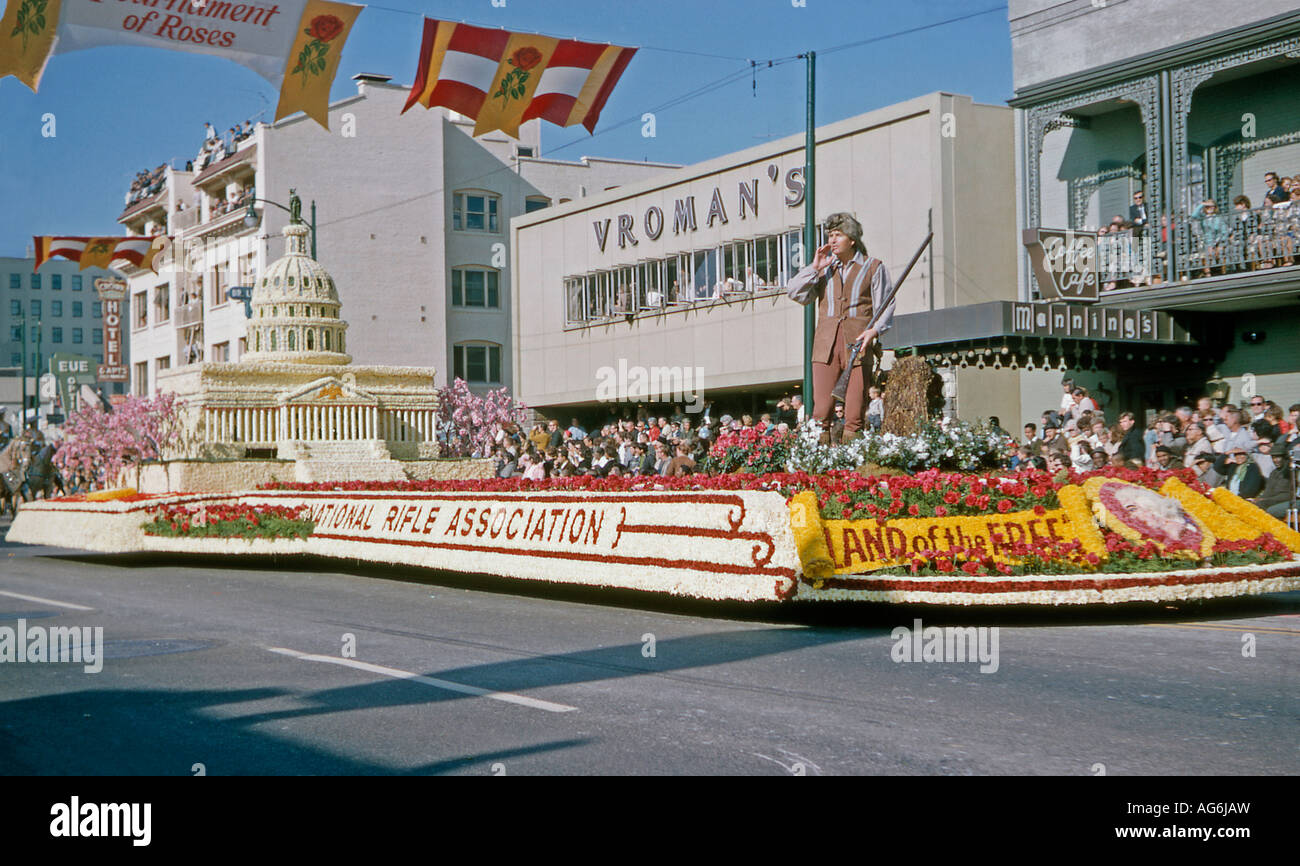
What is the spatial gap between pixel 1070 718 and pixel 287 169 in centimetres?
4542

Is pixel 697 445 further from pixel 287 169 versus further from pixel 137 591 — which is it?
pixel 287 169

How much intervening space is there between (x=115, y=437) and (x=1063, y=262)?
21.6 m

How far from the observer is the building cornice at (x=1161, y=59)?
66.9ft

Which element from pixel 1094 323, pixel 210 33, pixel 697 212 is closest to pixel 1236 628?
pixel 1094 323

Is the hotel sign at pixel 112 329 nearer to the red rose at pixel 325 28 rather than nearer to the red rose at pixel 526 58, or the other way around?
the red rose at pixel 325 28

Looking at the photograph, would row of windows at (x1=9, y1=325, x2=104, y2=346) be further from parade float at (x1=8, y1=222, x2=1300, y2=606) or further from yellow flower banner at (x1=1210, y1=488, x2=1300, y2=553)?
yellow flower banner at (x1=1210, y1=488, x2=1300, y2=553)

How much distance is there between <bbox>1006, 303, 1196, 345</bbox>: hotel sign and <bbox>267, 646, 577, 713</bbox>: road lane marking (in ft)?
46.2

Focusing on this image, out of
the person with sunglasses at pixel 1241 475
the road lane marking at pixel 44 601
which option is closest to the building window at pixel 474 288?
the road lane marking at pixel 44 601

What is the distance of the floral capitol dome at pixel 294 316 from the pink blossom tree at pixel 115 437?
190cm

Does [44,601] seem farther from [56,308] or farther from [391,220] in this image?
[56,308]

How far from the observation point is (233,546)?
17.1m

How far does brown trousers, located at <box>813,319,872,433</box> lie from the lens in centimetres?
1512

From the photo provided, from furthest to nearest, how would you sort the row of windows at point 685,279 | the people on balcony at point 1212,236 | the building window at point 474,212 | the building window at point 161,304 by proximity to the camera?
1. the building window at point 161,304
2. the building window at point 474,212
3. the row of windows at point 685,279
4. the people on balcony at point 1212,236

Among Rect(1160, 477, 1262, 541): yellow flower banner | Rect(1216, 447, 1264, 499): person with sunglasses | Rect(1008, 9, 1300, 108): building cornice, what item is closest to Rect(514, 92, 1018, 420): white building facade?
Rect(1008, 9, 1300, 108): building cornice
